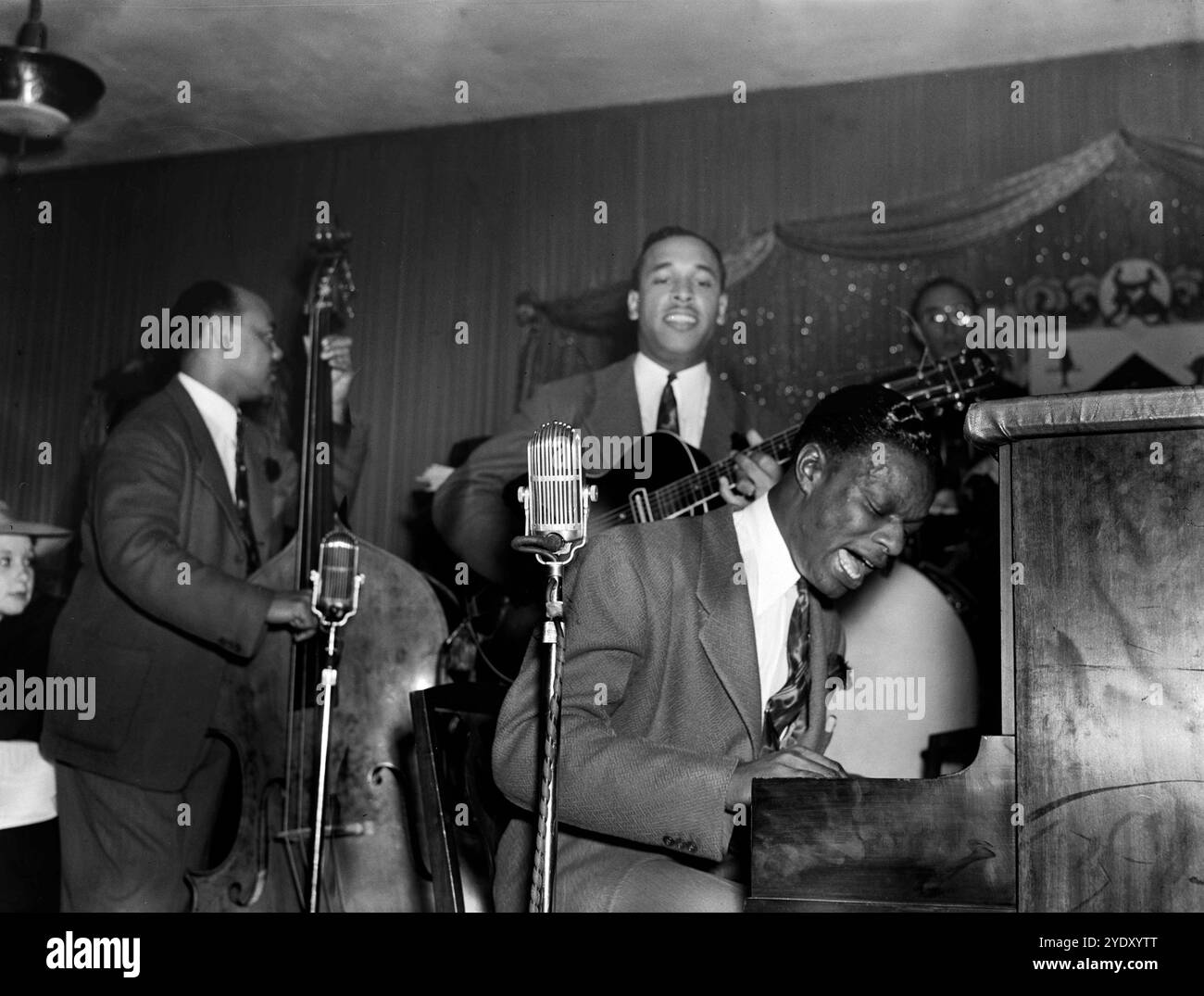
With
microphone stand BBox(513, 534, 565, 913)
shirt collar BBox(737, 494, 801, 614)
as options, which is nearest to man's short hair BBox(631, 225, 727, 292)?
shirt collar BBox(737, 494, 801, 614)

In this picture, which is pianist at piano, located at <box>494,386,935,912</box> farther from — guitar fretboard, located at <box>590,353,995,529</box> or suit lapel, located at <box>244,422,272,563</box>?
suit lapel, located at <box>244,422,272,563</box>

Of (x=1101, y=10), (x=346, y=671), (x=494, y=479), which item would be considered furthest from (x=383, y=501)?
(x=1101, y=10)

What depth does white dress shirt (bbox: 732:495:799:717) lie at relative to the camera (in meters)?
2.95

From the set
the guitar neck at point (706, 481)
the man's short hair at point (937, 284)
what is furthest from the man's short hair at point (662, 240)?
the guitar neck at point (706, 481)

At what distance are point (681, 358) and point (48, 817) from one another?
2.39 m

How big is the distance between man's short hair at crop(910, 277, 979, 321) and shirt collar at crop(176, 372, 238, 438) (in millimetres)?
A: 2218

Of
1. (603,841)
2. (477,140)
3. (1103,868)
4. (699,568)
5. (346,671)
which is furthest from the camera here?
(477,140)

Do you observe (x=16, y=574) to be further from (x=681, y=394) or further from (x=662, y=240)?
(x=662, y=240)

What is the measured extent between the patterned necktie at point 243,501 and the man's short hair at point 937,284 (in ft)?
7.23

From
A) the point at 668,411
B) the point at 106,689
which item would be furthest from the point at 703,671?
the point at 106,689

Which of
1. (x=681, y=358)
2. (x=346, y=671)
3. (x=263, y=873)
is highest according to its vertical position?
(x=681, y=358)

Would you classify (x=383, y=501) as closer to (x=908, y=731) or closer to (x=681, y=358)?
(x=681, y=358)
